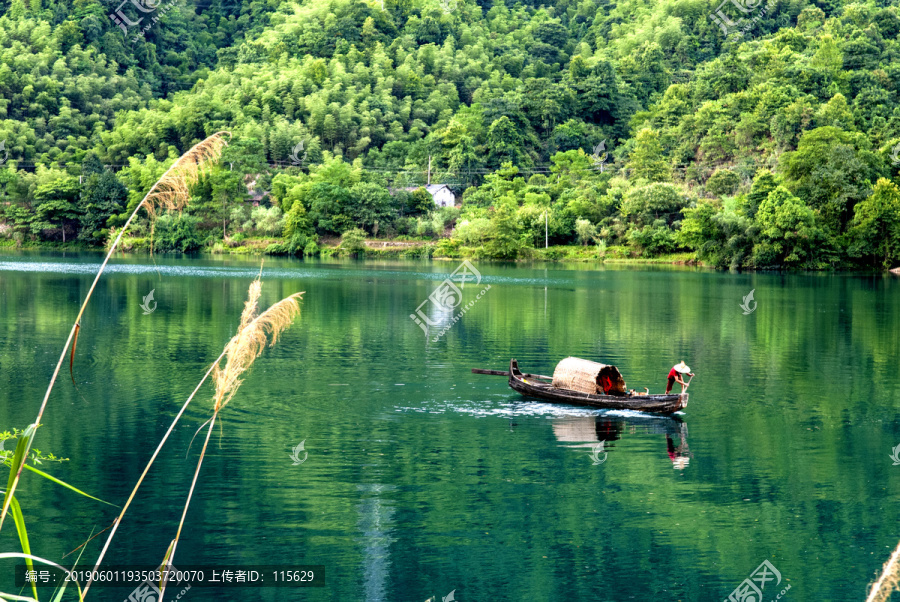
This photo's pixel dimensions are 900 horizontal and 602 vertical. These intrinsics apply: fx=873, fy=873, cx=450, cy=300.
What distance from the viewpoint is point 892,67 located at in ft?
340

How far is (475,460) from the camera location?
52.5 feet

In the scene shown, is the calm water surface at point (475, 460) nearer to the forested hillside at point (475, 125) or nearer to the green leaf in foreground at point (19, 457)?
the green leaf in foreground at point (19, 457)

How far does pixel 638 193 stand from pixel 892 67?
140 feet

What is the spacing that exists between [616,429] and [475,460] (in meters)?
4.15

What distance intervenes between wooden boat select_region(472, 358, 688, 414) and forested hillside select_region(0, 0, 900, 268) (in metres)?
54.4

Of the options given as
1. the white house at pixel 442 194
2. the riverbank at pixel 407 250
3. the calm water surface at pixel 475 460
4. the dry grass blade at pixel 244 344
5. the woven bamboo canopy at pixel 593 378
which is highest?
the white house at pixel 442 194

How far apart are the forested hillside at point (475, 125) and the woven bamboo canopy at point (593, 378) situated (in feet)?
179

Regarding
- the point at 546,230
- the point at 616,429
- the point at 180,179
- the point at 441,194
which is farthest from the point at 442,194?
the point at 180,179

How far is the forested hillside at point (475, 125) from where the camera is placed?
7712 cm

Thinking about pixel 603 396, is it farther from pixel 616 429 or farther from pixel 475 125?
pixel 475 125

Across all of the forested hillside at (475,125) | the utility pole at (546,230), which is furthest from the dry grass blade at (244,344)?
the utility pole at (546,230)

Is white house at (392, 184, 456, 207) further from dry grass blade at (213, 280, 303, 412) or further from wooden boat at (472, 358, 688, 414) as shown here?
dry grass blade at (213, 280, 303, 412)

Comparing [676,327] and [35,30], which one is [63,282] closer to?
[676,327]

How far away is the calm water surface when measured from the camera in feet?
37.8
